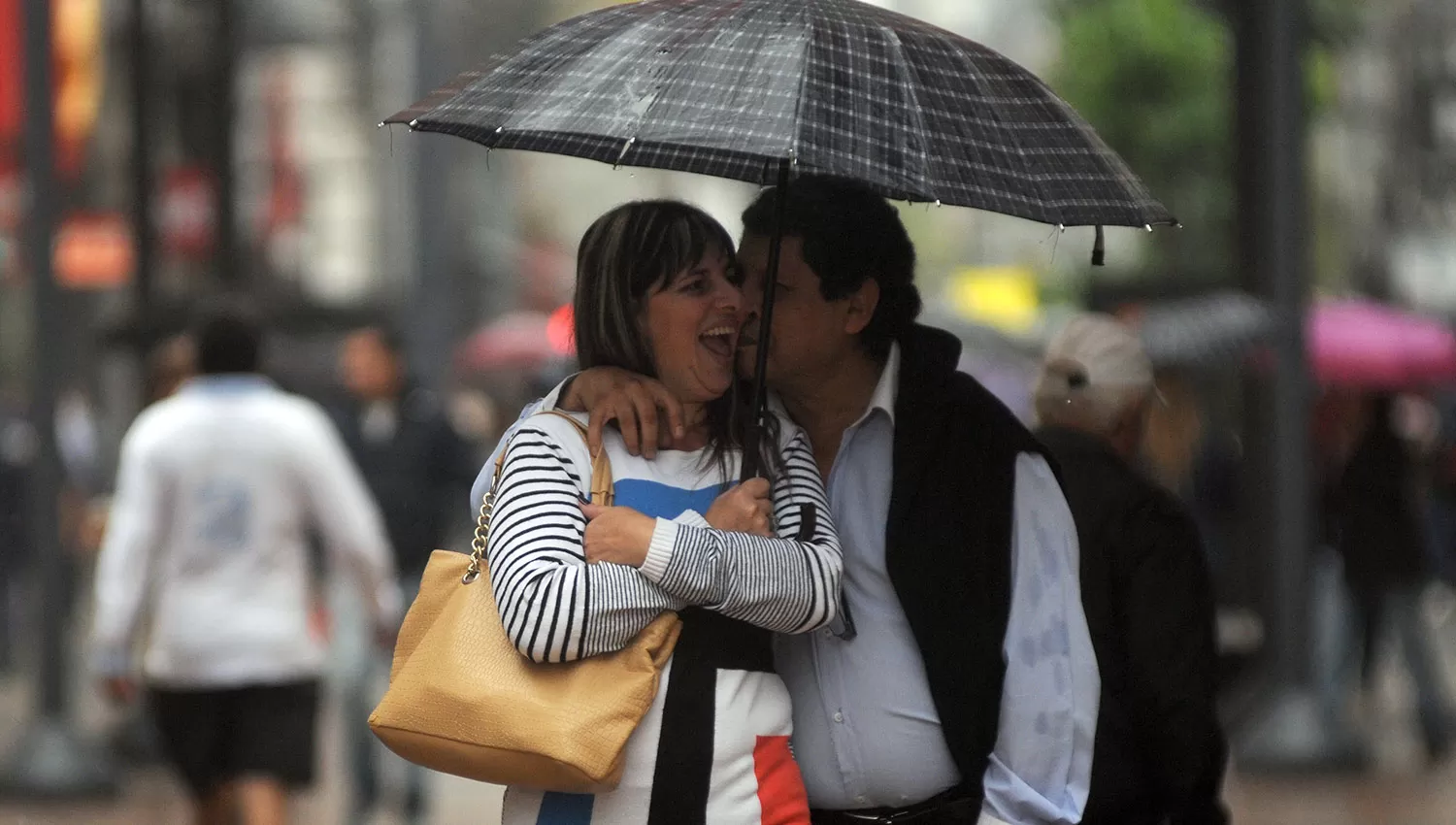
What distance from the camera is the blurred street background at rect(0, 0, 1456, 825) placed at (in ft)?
36.3

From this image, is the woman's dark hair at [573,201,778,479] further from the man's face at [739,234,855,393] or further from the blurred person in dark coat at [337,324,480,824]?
the blurred person in dark coat at [337,324,480,824]

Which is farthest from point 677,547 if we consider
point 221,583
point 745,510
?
point 221,583

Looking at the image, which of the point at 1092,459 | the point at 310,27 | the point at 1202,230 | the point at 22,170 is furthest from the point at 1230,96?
the point at 1202,230

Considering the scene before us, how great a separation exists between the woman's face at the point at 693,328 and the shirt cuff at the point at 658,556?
0.28 meters

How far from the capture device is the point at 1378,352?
17.7 meters

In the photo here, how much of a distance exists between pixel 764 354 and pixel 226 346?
384cm

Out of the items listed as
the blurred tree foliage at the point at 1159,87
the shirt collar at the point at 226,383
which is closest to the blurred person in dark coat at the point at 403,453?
the shirt collar at the point at 226,383

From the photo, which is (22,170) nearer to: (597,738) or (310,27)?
(597,738)

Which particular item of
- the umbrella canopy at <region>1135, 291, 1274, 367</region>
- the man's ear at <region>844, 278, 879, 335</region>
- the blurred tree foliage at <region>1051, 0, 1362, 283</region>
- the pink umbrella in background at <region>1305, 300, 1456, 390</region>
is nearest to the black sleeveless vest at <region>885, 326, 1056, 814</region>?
the man's ear at <region>844, 278, 879, 335</region>

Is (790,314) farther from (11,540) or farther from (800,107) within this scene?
(11,540)

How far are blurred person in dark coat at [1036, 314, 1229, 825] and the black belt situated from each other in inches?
33.3

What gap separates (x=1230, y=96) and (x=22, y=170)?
6.34m

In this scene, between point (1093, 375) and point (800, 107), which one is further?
point (1093, 375)

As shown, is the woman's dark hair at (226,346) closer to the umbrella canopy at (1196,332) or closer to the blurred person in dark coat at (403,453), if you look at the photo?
the blurred person in dark coat at (403,453)
